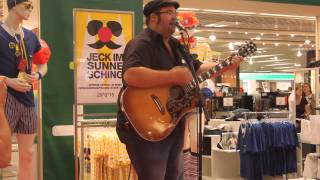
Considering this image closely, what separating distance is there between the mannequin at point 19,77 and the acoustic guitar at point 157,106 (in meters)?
0.71

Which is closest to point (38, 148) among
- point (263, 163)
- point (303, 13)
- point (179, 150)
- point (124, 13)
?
point (124, 13)

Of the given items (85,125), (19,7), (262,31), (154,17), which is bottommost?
(85,125)

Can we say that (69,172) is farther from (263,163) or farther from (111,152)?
(263,163)

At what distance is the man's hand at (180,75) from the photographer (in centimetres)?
265

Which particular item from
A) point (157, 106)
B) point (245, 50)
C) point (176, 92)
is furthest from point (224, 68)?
point (157, 106)

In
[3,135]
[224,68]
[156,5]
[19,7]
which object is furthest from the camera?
[19,7]

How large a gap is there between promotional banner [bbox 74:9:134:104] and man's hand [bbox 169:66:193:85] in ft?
4.93

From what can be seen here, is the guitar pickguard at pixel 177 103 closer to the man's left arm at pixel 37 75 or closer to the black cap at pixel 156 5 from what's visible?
the black cap at pixel 156 5

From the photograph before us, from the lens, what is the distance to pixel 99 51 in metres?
4.13

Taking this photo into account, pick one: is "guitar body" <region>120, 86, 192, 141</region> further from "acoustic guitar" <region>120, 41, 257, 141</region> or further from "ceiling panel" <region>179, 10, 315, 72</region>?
"ceiling panel" <region>179, 10, 315, 72</region>

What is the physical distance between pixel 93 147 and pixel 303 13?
17.6 feet

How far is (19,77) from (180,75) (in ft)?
3.51

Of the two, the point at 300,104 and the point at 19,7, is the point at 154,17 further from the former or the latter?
the point at 300,104

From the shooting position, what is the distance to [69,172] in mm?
4566
